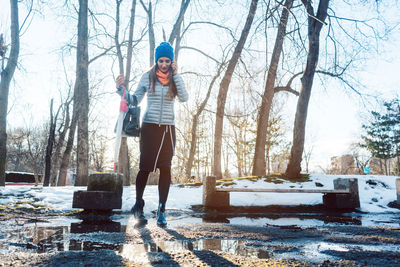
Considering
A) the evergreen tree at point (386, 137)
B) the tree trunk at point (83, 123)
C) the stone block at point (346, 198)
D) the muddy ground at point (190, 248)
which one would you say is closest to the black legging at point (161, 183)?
the muddy ground at point (190, 248)

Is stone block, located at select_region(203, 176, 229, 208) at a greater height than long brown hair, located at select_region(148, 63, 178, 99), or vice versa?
long brown hair, located at select_region(148, 63, 178, 99)

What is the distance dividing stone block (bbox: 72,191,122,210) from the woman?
1101 mm

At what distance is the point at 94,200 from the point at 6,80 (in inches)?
301

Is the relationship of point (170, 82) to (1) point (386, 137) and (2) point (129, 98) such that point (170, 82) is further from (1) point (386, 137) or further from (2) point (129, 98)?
(1) point (386, 137)

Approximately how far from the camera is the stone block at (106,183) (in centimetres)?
446

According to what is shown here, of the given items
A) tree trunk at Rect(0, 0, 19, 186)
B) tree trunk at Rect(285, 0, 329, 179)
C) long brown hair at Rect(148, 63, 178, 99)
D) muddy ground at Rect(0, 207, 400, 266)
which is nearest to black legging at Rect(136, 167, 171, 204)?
muddy ground at Rect(0, 207, 400, 266)

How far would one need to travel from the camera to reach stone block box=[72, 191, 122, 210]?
14.0 feet

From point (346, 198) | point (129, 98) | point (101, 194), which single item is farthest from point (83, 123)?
point (346, 198)

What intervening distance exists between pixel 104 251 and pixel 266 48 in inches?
246

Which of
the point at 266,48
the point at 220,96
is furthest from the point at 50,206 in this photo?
the point at 220,96

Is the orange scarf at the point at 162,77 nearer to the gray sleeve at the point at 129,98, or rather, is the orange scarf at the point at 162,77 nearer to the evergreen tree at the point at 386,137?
the gray sleeve at the point at 129,98

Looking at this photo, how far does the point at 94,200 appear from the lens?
4.28 m

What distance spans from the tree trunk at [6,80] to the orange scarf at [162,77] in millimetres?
8019

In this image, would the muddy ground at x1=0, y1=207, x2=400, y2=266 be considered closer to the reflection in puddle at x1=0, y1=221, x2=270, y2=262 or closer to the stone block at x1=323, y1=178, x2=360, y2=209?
the reflection in puddle at x1=0, y1=221, x2=270, y2=262
